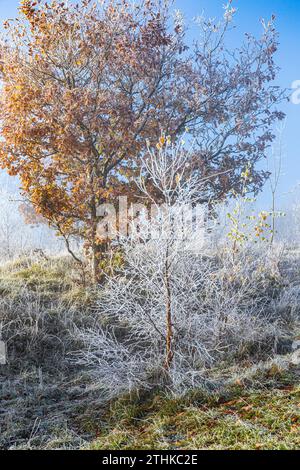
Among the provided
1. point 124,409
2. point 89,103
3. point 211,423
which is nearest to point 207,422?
point 211,423

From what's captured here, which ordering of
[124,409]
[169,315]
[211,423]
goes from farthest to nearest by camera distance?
[169,315]
[124,409]
[211,423]

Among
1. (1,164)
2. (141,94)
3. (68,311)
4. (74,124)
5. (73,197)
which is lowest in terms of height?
(68,311)

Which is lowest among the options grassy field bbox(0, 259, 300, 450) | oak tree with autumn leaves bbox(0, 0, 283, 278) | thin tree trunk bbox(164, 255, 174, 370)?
grassy field bbox(0, 259, 300, 450)

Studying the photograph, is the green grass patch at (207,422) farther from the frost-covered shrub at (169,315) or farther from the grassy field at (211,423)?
the frost-covered shrub at (169,315)

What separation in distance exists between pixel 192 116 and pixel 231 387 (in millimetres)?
5823

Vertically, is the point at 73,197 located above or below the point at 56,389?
above

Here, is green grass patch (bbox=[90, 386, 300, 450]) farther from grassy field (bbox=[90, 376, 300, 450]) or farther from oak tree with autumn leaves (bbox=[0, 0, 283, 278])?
oak tree with autumn leaves (bbox=[0, 0, 283, 278])

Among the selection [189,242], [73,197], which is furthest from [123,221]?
[189,242]

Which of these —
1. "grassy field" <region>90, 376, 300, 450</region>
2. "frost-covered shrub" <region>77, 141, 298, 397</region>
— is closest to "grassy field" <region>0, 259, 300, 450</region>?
"grassy field" <region>90, 376, 300, 450</region>

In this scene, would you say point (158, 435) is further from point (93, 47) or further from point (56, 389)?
point (93, 47)

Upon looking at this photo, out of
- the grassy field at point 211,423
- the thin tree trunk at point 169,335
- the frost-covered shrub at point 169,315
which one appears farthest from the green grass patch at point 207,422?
the thin tree trunk at point 169,335

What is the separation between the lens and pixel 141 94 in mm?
8180

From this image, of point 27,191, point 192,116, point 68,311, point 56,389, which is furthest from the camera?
point 192,116

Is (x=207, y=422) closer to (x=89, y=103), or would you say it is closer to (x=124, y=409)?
(x=124, y=409)
